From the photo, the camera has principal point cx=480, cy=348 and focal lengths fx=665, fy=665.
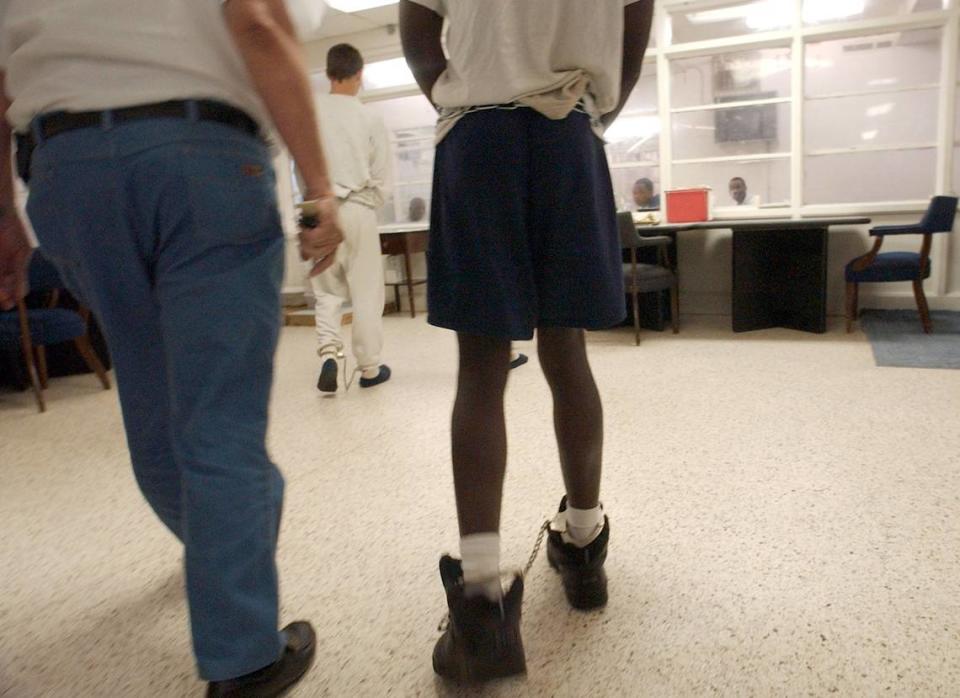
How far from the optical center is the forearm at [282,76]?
2.65 feet

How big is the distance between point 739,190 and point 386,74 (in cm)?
334

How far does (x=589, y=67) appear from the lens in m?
0.95

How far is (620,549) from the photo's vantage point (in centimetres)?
141

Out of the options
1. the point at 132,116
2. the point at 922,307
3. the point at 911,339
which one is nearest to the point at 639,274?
the point at 911,339

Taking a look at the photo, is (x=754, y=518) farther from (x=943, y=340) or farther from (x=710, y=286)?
(x=710, y=286)

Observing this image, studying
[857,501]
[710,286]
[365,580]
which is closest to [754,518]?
[857,501]

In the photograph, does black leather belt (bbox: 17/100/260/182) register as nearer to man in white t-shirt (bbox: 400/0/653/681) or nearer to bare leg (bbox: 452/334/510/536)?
man in white t-shirt (bbox: 400/0/653/681)

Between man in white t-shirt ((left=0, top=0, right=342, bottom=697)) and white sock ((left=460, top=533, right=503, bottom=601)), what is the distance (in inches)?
10.7

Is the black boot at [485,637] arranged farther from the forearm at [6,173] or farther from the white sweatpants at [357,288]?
the white sweatpants at [357,288]

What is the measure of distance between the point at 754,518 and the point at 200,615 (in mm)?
1181

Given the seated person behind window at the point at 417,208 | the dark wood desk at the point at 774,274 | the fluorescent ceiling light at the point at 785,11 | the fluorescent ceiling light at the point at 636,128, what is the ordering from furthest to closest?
the seated person behind window at the point at 417,208 < the fluorescent ceiling light at the point at 636,128 < the fluorescent ceiling light at the point at 785,11 < the dark wood desk at the point at 774,274

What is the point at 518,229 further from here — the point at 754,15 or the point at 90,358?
the point at 754,15

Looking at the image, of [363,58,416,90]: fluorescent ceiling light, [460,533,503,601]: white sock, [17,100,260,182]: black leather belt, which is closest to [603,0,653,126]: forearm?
[17,100,260,182]: black leather belt

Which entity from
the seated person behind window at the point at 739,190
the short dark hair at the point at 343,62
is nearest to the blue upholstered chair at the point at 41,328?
the short dark hair at the point at 343,62
